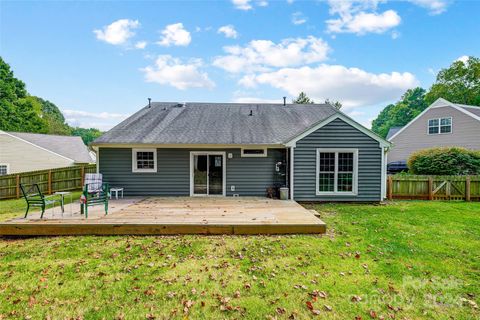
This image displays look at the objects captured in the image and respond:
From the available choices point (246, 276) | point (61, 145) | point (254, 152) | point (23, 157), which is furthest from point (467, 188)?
point (61, 145)

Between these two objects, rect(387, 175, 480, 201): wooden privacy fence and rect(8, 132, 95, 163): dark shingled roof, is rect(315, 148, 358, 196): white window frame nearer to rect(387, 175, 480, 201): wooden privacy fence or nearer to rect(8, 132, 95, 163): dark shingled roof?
rect(387, 175, 480, 201): wooden privacy fence

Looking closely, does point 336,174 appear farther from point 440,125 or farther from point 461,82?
point 461,82

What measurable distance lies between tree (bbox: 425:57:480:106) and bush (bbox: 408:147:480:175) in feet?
76.7

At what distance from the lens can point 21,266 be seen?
423cm

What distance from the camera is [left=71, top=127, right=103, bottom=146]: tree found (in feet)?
262

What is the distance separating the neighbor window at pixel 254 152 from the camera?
999cm

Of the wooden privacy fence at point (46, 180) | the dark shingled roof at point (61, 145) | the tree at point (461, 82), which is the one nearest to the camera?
the wooden privacy fence at point (46, 180)

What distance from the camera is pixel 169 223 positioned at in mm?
5844

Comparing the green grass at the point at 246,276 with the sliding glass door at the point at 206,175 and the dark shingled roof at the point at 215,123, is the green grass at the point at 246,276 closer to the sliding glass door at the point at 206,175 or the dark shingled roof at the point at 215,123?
the sliding glass door at the point at 206,175

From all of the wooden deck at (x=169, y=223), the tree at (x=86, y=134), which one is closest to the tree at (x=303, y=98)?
the wooden deck at (x=169, y=223)

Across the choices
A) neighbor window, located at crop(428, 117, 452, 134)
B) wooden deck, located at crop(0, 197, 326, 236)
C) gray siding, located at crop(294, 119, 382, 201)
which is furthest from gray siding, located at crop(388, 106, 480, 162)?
wooden deck, located at crop(0, 197, 326, 236)

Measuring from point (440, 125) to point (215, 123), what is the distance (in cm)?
1762

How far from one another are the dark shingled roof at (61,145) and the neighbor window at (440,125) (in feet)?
91.5

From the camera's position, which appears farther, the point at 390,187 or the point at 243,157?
the point at 390,187
